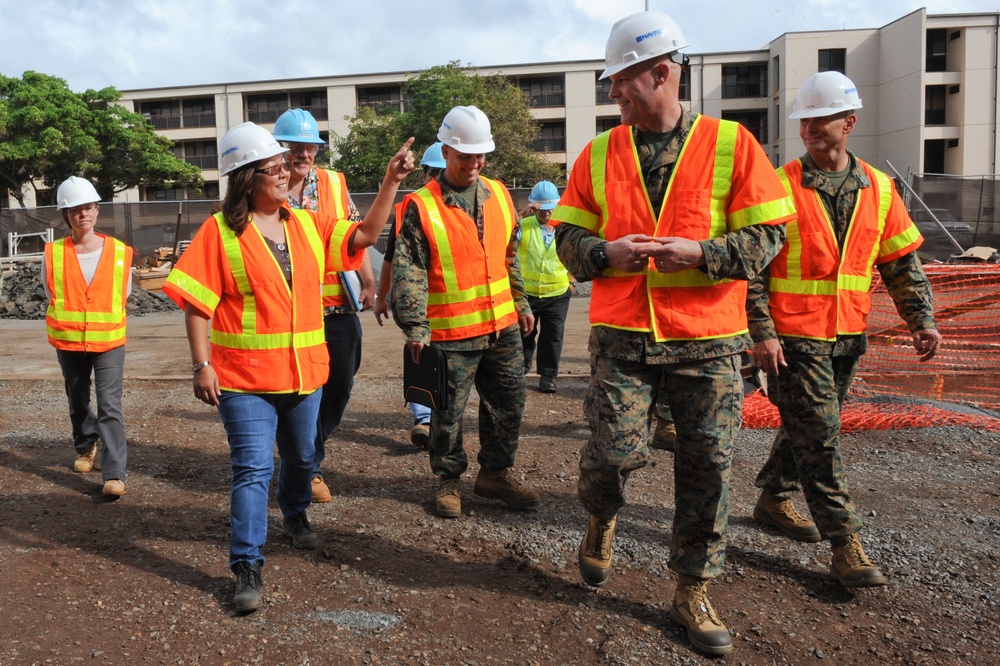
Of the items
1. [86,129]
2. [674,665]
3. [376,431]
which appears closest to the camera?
[674,665]

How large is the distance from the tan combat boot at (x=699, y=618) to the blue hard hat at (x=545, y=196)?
5.74 meters

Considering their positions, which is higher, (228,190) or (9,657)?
(228,190)

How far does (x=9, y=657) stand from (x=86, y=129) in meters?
43.4

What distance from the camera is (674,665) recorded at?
3.01m

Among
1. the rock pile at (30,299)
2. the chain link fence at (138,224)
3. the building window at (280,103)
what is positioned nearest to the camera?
the rock pile at (30,299)

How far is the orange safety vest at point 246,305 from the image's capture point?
3.53m

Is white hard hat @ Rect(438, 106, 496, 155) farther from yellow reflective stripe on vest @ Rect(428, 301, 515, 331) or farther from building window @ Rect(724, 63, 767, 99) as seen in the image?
building window @ Rect(724, 63, 767, 99)

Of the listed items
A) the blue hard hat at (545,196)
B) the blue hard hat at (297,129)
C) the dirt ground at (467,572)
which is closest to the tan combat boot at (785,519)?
the dirt ground at (467,572)

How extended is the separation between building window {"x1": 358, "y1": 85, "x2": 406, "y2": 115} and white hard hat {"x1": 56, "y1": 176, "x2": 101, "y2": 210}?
47.6 meters

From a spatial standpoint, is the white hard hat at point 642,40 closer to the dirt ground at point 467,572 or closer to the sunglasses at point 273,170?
the sunglasses at point 273,170

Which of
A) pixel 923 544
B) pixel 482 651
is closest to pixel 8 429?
pixel 482 651

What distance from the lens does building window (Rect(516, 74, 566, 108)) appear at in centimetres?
5006

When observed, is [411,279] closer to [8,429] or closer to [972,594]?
[972,594]

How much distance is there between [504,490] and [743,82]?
48.1 meters
